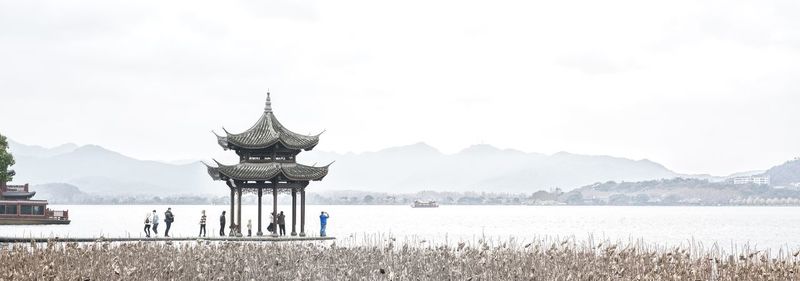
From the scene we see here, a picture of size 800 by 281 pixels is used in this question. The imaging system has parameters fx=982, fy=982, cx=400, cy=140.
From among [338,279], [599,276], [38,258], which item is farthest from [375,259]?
[38,258]

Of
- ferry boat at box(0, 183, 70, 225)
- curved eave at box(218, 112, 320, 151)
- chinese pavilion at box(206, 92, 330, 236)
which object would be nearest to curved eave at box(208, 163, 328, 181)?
chinese pavilion at box(206, 92, 330, 236)

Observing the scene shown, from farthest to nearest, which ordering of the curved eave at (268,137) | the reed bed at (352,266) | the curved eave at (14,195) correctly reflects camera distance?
the curved eave at (14,195) < the curved eave at (268,137) < the reed bed at (352,266)

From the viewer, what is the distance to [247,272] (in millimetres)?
26047

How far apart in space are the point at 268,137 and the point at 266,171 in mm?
2019

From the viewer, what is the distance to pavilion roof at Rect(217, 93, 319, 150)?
53.8 metres

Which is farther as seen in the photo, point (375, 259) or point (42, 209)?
point (42, 209)

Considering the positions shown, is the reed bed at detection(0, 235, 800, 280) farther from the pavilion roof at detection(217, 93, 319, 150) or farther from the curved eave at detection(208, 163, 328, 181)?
the pavilion roof at detection(217, 93, 319, 150)

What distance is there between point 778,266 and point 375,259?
479 inches

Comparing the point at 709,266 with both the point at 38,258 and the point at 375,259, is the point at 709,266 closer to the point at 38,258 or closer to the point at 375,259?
the point at 375,259

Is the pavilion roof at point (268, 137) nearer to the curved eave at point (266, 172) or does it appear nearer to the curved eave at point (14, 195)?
the curved eave at point (266, 172)

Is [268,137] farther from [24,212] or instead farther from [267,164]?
[24,212]

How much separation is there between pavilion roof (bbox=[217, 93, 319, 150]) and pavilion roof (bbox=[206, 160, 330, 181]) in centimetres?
110

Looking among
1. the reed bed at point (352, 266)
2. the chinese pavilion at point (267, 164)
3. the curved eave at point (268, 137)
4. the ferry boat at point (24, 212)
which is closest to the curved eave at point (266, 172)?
the chinese pavilion at point (267, 164)

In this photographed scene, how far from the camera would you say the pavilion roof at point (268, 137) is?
53.8 m
